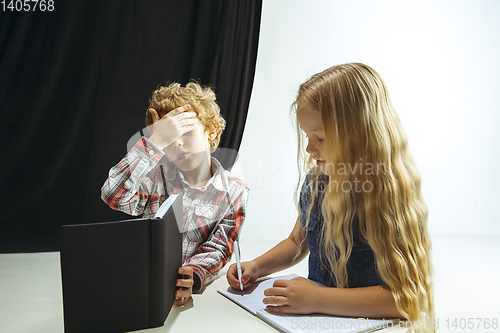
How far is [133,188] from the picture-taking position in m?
1.00

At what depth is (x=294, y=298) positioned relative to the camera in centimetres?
64

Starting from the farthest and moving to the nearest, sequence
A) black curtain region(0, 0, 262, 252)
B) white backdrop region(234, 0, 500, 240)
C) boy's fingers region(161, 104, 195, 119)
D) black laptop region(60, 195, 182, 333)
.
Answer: white backdrop region(234, 0, 500, 240) → black curtain region(0, 0, 262, 252) → boy's fingers region(161, 104, 195, 119) → black laptop region(60, 195, 182, 333)

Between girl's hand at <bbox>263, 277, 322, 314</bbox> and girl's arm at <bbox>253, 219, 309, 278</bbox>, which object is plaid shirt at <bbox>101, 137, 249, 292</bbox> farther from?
girl's hand at <bbox>263, 277, 322, 314</bbox>

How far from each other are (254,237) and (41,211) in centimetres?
149

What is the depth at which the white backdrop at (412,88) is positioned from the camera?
2.60m

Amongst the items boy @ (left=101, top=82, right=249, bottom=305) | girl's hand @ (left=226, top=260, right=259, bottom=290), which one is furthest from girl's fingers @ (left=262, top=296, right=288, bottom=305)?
boy @ (left=101, top=82, right=249, bottom=305)

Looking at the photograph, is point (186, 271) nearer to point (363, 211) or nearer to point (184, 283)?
point (184, 283)

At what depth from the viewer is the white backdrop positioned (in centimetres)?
260

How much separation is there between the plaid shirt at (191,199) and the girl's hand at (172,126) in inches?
1.2

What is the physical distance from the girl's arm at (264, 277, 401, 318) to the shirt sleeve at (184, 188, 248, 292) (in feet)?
0.74

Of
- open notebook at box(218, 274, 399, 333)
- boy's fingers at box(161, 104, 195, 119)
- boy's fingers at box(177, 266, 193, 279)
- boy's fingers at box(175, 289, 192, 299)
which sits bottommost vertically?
open notebook at box(218, 274, 399, 333)

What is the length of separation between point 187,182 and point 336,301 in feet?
2.13

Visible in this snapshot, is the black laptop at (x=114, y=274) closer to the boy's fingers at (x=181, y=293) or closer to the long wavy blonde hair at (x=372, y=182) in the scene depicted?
the boy's fingers at (x=181, y=293)

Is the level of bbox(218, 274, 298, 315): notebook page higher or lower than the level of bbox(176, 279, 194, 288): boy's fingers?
lower
